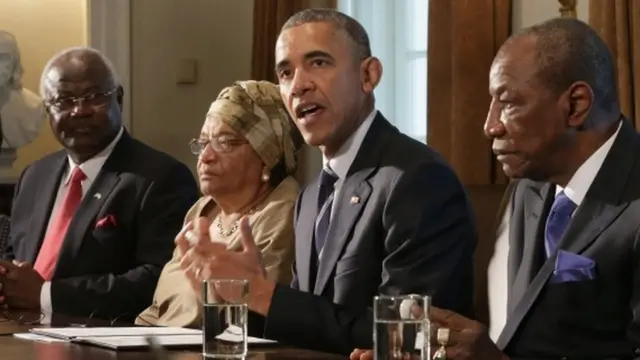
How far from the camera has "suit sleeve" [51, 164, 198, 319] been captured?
142 inches

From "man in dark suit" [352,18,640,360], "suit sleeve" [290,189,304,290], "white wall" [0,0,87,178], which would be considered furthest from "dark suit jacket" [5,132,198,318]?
"white wall" [0,0,87,178]

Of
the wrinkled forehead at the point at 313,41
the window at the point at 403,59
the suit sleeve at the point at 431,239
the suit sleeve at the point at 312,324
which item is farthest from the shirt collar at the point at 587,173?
the window at the point at 403,59

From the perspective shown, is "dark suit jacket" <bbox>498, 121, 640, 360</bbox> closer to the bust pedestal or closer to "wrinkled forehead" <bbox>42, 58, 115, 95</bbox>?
"wrinkled forehead" <bbox>42, 58, 115, 95</bbox>

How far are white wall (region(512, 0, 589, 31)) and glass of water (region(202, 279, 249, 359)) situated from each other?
7.67ft

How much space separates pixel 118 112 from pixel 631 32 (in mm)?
1594

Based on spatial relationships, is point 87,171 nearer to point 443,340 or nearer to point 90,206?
point 90,206

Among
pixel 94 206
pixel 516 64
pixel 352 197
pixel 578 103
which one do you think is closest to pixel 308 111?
pixel 352 197

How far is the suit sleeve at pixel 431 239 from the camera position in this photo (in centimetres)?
268

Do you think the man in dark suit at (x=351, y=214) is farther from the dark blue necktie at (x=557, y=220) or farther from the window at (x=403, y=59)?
the window at (x=403, y=59)

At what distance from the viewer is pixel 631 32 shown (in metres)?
3.75

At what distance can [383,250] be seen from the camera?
278 centimetres

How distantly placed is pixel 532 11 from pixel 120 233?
5.09 ft

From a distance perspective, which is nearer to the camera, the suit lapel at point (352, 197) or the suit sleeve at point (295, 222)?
the suit lapel at point (352, 197)

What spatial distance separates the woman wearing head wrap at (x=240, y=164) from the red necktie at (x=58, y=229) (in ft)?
1.78
